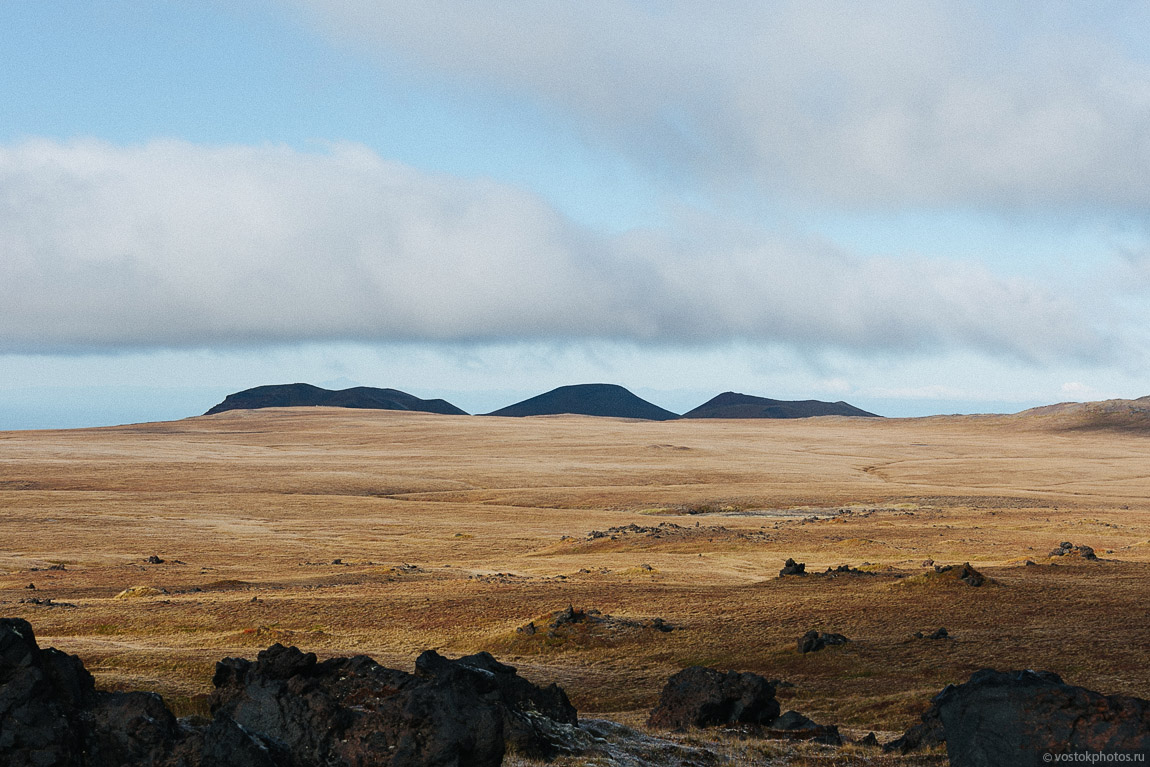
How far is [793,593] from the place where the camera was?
3959 cm

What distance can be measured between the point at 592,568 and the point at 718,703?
32017 mm

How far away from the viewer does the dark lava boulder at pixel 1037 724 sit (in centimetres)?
1243

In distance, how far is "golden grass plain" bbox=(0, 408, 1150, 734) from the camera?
28.3 metres

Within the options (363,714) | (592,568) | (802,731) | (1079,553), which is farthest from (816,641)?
(1079,553)

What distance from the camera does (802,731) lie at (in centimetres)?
1983

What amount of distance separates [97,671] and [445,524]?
51031 mm

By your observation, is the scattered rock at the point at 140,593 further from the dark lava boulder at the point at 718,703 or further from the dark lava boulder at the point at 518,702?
the dark lava boulder at the point at 718,703

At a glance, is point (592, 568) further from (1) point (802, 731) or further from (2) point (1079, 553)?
(1) point (802, 731)

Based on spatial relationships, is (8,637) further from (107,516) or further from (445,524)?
(107,516)

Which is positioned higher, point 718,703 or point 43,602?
point 718,703

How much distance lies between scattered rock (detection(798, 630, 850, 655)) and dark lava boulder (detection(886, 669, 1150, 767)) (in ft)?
53.4

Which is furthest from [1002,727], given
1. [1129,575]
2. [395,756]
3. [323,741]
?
[1129,575]

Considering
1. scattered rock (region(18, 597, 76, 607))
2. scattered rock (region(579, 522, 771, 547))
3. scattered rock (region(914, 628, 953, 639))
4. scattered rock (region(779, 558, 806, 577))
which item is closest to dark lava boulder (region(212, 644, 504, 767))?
scattered rock (region(914, 628, 953, 639))

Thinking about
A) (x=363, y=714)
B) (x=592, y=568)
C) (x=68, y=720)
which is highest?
(x=68, y=720)
